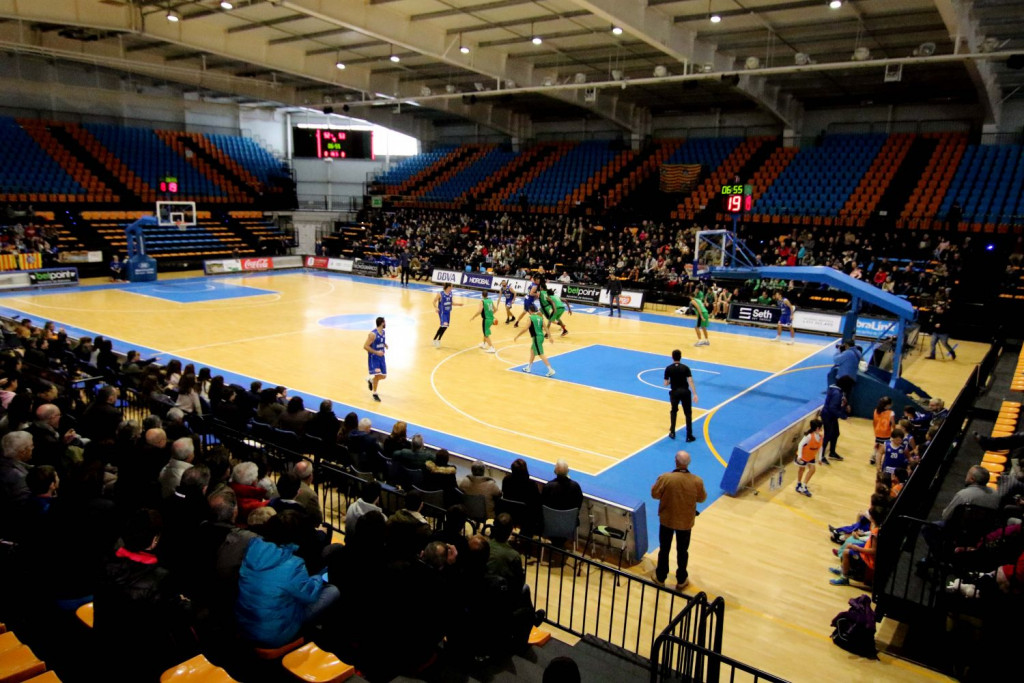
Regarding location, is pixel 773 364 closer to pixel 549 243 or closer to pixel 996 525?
pixel 996 525

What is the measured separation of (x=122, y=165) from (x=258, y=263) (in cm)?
1057

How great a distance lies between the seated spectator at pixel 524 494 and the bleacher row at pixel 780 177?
85.6 feet

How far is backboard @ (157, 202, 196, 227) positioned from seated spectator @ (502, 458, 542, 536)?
1186 inches

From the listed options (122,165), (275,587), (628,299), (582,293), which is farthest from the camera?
(122,165)

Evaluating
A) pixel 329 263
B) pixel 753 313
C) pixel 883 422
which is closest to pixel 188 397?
pixel 883 422

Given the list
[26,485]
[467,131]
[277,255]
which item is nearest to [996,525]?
[26,485]

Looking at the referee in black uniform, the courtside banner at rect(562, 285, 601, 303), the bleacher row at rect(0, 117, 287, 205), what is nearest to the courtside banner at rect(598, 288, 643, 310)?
the courtside banner at rect(562, 285, 601, 303)

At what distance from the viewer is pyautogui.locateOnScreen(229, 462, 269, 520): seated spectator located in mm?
6371

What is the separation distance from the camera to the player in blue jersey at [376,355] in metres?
14.1

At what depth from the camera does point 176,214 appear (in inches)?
1391

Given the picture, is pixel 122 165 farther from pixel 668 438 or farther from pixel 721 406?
pixel 668 438

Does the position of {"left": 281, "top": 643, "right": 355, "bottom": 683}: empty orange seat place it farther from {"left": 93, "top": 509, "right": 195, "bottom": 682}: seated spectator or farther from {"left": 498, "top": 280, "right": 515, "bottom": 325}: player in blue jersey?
{"left": 498, "top": 280, "right": 515, "bottom": 325}: player in blue jersey

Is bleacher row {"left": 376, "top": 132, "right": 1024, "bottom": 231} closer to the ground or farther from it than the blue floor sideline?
farther from it

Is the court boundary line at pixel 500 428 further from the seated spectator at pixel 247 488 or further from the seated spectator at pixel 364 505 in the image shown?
the seated spectator at pixel 247 488
